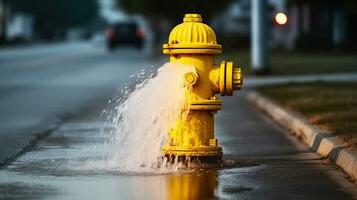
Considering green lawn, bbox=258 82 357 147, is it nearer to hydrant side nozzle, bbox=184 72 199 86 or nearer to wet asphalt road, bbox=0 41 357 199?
wet asphalt road, bbox=0 41 357 199

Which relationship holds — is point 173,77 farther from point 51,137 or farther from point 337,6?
point 337,6

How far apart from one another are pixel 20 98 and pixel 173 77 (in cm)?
1141

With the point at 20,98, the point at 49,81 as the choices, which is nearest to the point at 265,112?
the point at 20,98

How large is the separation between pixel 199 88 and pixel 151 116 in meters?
0.59

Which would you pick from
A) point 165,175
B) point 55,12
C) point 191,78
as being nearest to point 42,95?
point 191,78

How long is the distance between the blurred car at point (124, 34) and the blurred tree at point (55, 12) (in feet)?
222

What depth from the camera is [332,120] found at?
40.4 ft

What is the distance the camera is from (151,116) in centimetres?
943

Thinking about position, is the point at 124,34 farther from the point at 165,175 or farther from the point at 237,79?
the point at 165,175

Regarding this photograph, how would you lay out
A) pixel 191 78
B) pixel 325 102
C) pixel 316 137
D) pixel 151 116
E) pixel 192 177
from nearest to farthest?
1. pixel 192 177
2. pixel 191 78
3. pixel 151 116
4. pixel 316 137
5. pixel 325 102

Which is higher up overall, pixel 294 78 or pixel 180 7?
pixel 180 7

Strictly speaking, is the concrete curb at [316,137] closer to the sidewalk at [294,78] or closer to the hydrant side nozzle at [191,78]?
the hydrant side nozzle at [191,78]

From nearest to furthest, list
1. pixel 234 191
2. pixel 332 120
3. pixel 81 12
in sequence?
pixel 234 191, pixel 332 120, pixel 81 12

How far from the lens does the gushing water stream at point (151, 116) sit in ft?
30.2
